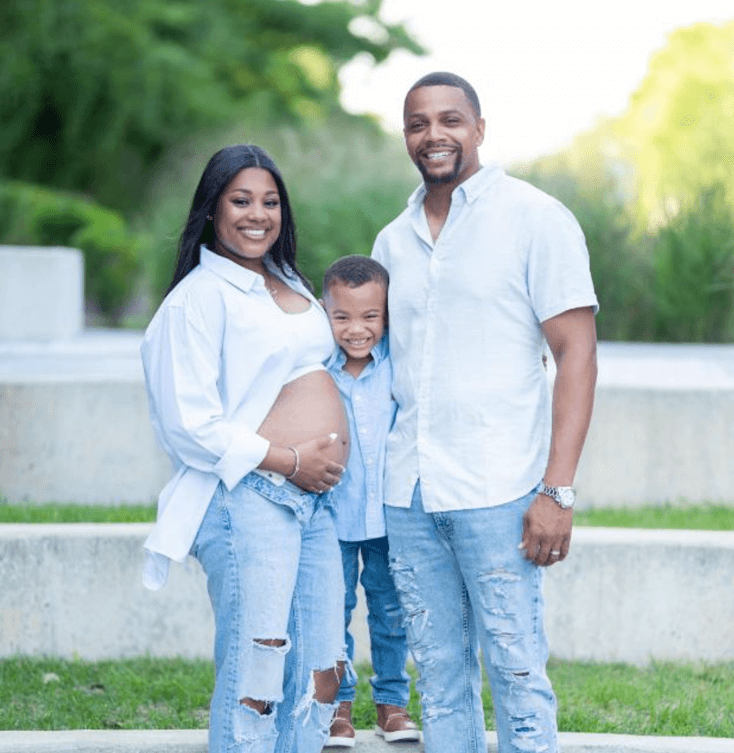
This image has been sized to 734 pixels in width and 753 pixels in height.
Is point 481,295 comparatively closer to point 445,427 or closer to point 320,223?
point 445,427

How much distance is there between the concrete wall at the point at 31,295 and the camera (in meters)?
10.9

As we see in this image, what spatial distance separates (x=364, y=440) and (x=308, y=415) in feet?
1.08

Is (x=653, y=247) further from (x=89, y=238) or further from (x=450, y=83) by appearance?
(x=89, y=238)

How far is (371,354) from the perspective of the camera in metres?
4.08

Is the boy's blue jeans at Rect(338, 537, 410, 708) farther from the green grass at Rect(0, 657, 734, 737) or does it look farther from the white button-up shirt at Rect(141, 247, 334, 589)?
the white button-up shirt at Rect(141, 247, 334, 589)

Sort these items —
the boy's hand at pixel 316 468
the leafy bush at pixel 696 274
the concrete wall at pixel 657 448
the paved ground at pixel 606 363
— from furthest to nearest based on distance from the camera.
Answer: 1. the leafy bush at pixel 696 274
2. the paved ground at pixel 606 363
3. the concrete wall at pixel 657 448
4. the boy's hand at pixel 316 468

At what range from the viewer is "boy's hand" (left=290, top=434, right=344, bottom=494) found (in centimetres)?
360

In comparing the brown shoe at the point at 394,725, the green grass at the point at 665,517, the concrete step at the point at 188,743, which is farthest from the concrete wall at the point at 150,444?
the brown shoe at the point at 394,725

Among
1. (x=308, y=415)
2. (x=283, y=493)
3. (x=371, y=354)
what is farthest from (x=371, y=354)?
(x=283, y=493)

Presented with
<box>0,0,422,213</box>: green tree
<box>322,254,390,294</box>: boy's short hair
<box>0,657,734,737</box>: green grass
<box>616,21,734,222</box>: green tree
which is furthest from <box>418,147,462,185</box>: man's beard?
<box>616,21,734,222</box>: green tree

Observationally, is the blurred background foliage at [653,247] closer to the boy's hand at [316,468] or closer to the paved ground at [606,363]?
the paved ground at [606,363]

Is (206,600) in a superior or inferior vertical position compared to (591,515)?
inferior

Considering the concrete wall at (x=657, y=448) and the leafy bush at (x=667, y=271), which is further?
the leafy bush at (x=667, y=271)

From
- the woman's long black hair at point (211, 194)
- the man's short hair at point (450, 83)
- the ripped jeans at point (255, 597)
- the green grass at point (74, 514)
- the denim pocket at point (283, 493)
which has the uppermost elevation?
the man's short hair at point (450, 83)
